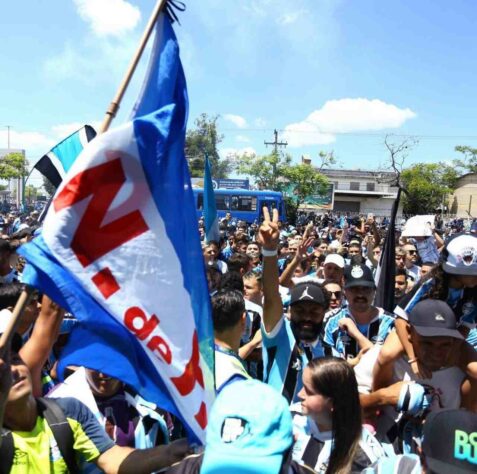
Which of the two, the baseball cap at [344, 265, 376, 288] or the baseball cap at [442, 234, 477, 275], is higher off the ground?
the baseball cap at [442, 234, 477, 275]

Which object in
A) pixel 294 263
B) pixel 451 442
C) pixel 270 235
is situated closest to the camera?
pixel 451 442

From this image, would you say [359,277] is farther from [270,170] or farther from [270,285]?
[270,170]

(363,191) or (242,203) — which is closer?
(242,203)

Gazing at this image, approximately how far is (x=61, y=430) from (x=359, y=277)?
2565 mm

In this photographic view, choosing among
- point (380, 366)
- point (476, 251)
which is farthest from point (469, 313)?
point (380, 366)

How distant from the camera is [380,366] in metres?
2.57

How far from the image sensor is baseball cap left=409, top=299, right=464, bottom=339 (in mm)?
2367

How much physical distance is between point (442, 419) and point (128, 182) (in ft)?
4.64

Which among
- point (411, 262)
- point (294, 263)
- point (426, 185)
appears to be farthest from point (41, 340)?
point (426, 185)

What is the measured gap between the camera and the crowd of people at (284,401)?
1.35 metres

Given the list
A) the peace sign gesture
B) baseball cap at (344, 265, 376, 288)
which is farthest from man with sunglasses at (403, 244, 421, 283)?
the peace sign gesture

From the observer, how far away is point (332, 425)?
2068 millimetres

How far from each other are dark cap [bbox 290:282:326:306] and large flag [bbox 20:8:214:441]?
3.86ft

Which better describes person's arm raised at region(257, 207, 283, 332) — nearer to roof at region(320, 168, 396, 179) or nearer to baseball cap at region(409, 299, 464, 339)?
baseball cap at region(409, 299, 464, 339)
